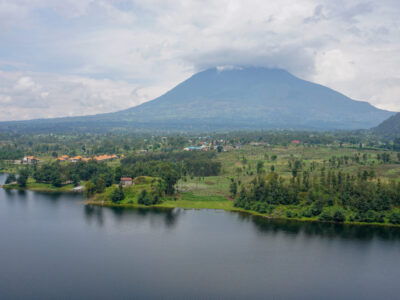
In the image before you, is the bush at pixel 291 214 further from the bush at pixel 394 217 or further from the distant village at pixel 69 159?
the distant village at pixel 69 159

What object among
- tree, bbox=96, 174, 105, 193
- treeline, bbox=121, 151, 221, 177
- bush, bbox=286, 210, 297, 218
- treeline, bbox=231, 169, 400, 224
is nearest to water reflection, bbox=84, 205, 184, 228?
tree, bbox=96, 174, 105, 193

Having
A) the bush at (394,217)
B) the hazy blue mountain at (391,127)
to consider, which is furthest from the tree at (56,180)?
the hazy blue mountain at (391,127)

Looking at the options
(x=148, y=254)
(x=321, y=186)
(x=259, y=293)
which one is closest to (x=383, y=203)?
(x=321, y=186)

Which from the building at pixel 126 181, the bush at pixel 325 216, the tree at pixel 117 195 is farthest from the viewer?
the building at pixel 126 181

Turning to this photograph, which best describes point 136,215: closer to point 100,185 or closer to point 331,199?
point 100,185

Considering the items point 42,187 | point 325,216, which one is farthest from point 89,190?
point 325,216

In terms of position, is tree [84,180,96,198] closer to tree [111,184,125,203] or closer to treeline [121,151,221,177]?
tree [111,184,125,203]
